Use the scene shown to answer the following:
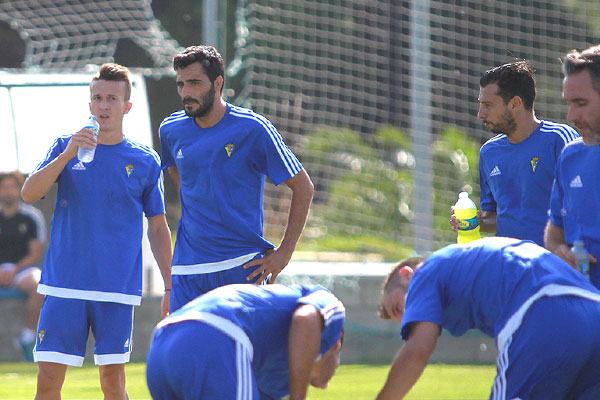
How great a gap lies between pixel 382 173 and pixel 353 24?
2.41 m

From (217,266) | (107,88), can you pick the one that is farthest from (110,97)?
(217,266)

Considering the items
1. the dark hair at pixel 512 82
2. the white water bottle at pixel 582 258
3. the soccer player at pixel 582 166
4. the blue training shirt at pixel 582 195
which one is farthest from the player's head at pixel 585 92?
the dark hair at pixel 512 82

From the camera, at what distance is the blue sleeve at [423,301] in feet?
11.8

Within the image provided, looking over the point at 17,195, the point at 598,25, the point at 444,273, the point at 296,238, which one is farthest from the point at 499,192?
the point at 598,25

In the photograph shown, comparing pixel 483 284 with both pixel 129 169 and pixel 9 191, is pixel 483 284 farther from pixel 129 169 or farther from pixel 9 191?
pixel 9 191

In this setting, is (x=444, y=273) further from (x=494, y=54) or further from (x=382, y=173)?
(x=382, y=173)

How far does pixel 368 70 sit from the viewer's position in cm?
1348

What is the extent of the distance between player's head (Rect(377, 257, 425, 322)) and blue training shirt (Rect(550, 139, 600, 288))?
35.0 inches

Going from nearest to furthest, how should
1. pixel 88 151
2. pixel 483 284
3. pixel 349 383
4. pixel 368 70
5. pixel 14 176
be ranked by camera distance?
1. pixel 483 284
2. pixel 88 151
3. pixel 349 383
4. pixel 14 176
5. pixel 368 70

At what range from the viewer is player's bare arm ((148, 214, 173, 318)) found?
6.05 meters

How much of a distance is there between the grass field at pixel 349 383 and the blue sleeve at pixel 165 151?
8.46 feet

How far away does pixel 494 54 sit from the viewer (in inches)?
508

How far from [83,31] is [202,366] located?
468 inches

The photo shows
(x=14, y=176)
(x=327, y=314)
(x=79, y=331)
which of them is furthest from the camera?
(x=14, y=176)
